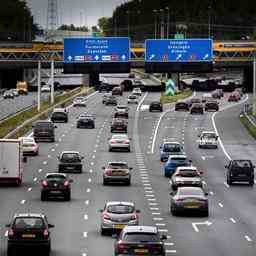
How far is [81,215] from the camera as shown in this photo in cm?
5216

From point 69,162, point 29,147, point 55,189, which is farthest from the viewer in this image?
point 29,147

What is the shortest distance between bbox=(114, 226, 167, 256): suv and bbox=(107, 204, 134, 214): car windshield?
7.78 metres

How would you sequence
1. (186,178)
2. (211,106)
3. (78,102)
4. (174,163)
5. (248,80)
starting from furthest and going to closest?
(248,80) < (78,102) < (211,106) < (174,163) < (186,178)

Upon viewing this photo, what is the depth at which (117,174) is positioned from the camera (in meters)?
66.8

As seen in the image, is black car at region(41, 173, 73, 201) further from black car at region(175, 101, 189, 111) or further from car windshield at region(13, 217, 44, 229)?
black car at region(175, 101, 189, 111)

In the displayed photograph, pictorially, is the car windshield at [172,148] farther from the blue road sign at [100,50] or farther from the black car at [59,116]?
the black car at [59,116]

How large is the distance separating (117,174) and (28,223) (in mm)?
28424

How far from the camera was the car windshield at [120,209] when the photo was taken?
44.8m

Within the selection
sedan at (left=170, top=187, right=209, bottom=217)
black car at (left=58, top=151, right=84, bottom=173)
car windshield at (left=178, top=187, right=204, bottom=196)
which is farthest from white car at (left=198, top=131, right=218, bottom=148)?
sedan at (left=170, top=187, right=209, bottom=217)

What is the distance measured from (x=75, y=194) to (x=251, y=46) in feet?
262

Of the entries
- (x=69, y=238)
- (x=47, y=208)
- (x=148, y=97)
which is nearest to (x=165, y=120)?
(x=148, y=97)

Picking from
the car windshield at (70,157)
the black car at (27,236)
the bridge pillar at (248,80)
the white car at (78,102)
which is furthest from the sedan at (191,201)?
the bridge pillar at (248,80)

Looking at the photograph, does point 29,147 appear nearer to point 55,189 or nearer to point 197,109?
point 55,189

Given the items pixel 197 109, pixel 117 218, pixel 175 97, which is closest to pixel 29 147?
pixel 117 218
